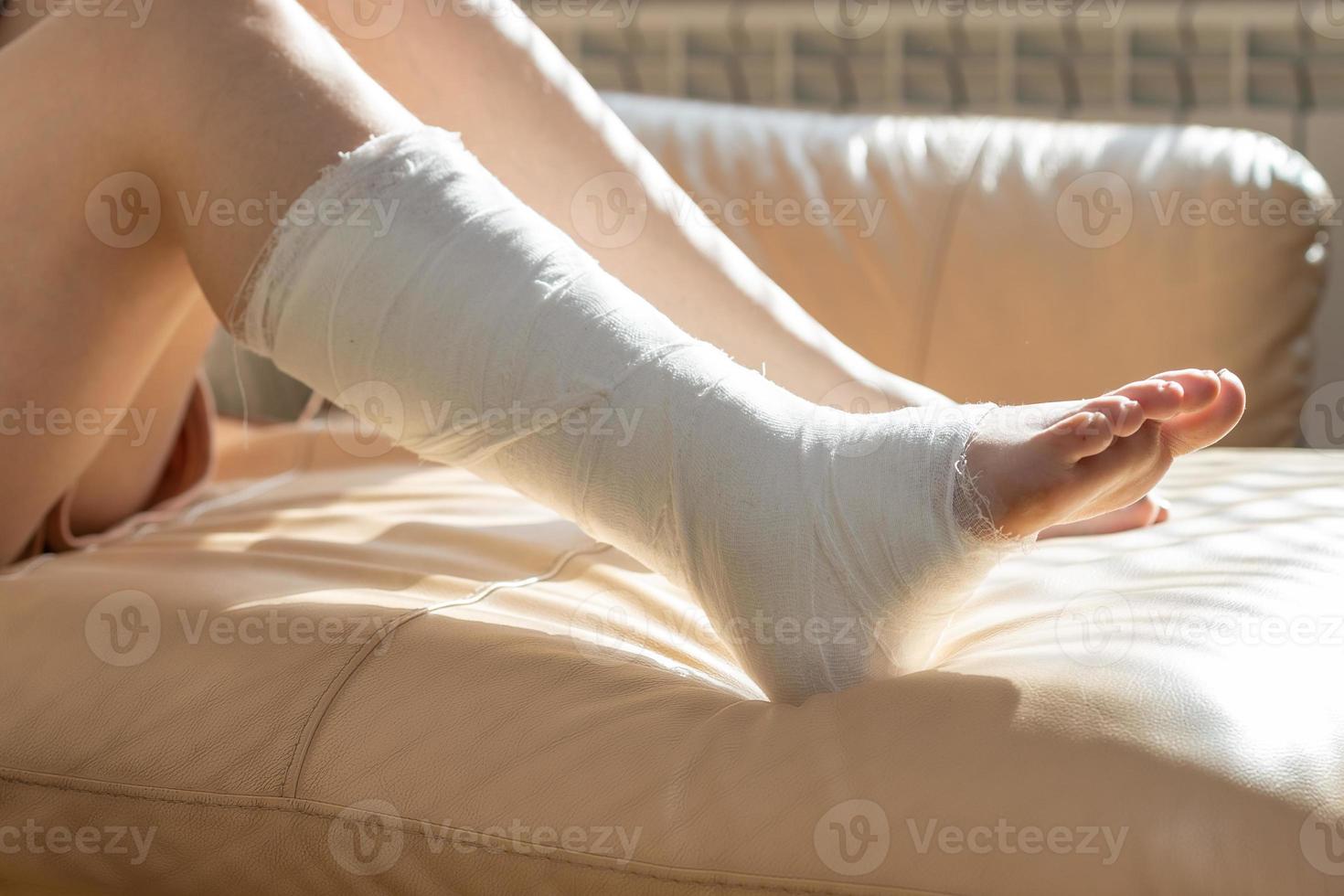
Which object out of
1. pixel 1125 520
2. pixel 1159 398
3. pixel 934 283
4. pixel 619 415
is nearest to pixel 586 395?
pixel 619 415

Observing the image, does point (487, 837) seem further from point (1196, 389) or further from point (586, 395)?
point (1196, 389)

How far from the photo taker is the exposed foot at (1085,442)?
55 cm

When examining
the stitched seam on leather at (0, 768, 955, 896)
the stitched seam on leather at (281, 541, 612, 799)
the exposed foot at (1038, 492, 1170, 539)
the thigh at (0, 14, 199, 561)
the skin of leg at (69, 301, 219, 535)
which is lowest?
the exposed foot at (1038, 492, 1170, 539)

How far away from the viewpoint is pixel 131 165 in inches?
28.5

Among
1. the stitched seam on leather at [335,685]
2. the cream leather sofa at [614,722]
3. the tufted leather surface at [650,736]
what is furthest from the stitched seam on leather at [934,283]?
the stitched seam on leather at [335,685]

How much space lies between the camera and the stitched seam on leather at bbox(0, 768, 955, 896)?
1.73ft

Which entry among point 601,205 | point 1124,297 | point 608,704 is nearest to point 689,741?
point 608,704

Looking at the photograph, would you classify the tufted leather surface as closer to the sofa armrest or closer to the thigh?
the thigh

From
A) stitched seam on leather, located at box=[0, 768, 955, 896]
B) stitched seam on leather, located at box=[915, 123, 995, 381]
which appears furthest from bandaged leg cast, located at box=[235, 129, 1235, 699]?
stitched seam on leather, located at box=[915, 123, 995, 381]

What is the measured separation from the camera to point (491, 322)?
2.05 ft

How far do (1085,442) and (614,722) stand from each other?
9.7 inches

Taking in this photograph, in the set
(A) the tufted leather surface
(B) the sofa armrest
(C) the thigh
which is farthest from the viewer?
(B) the sofa armrest

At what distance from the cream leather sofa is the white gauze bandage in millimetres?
31

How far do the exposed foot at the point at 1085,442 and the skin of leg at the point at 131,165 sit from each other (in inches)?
14.0
